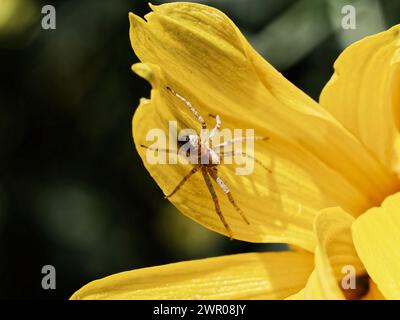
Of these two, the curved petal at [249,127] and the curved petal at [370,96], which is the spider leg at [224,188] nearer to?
the curved petal at [249,127]

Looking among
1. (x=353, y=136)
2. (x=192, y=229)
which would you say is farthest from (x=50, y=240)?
(x=353, y=136)

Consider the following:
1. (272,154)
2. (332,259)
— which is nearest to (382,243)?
(332,259)

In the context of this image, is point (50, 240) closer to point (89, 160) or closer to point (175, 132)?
point (89, 160)

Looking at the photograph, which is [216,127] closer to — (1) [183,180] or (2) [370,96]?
(1) [183,180]

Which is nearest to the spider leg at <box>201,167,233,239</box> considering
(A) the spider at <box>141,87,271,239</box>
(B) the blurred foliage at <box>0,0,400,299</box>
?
(A) the spider at <box>141,87,271,239</box>

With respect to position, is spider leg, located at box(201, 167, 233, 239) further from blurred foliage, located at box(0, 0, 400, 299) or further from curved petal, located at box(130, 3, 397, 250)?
blurred foliage, located at box(0, 0, 400, 299)
